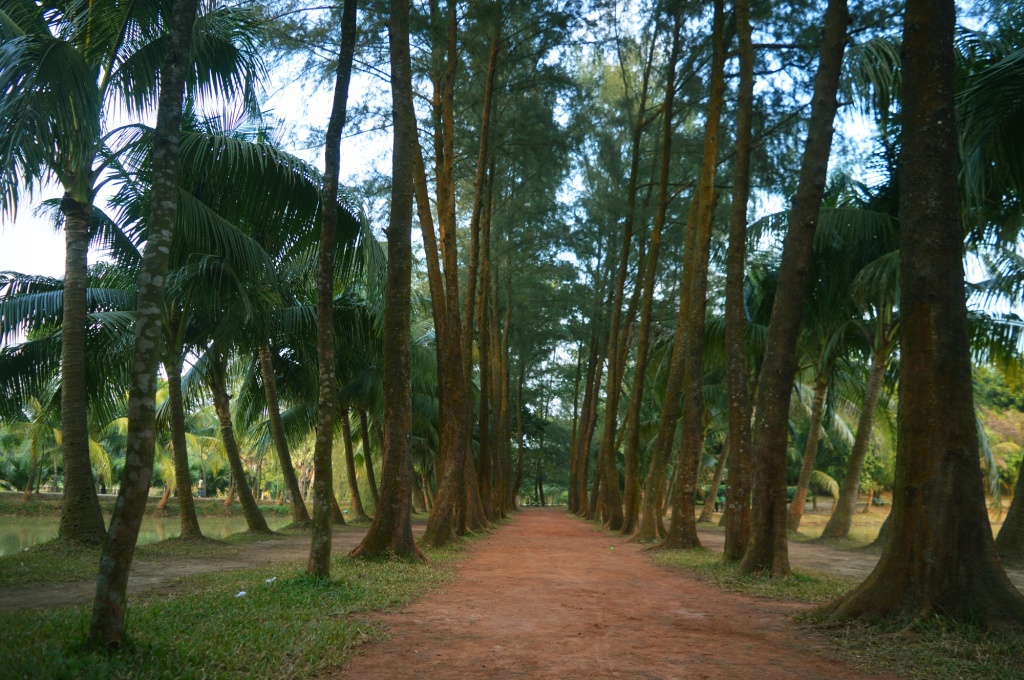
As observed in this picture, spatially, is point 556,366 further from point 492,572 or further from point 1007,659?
point 1007,659

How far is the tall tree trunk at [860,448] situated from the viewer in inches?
715

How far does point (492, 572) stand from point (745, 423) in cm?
449

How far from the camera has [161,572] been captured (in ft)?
33.3

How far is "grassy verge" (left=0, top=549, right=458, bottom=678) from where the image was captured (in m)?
4.48

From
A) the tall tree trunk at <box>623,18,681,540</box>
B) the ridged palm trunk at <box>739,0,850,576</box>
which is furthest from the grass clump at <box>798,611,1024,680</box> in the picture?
the tall tree trunk at <box>623,18,681,540</box>

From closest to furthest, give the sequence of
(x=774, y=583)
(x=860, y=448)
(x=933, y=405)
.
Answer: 1. (x=933, y=405)
2. (x=774, y=583)
3. (x=860, y=448)

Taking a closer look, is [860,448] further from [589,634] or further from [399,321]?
[589,634]

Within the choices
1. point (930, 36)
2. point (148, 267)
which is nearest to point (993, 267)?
point (930, 36)

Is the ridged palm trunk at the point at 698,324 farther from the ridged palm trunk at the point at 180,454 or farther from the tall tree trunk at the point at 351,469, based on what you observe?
the tall tree trunk at the point at 351,469

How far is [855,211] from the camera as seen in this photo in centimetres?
1625

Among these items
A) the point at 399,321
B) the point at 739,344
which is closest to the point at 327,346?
the point at 399,321

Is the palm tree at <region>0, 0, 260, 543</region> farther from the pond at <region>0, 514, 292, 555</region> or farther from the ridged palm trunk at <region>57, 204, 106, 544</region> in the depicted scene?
the pond at <region>0, 514, 292, 555</region>

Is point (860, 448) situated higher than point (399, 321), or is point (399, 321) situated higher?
point (399, 321)

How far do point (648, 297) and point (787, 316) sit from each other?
32.5 ft
